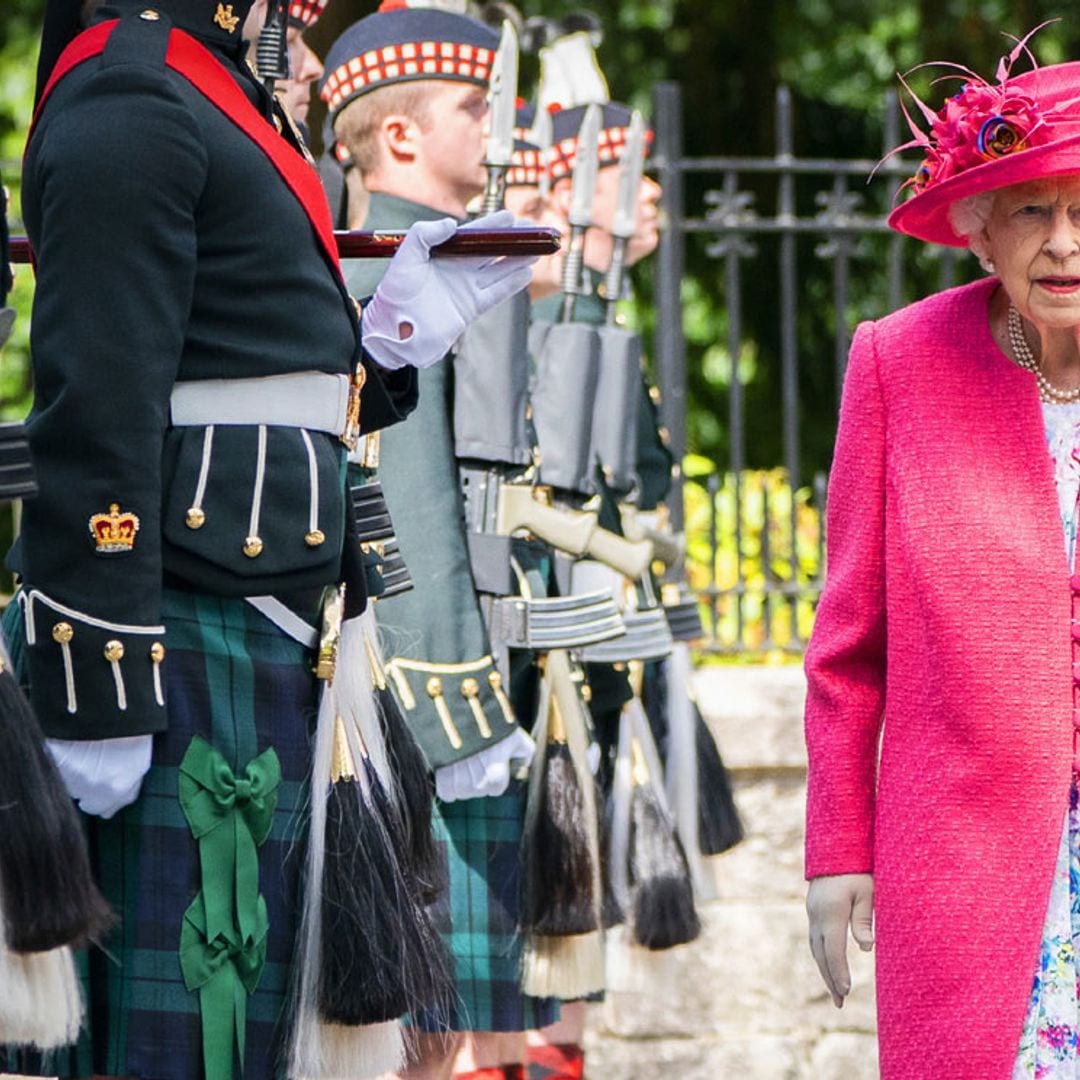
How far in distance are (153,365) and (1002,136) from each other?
1.13m

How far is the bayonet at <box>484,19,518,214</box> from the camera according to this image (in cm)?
468

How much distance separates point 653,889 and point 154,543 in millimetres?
3005

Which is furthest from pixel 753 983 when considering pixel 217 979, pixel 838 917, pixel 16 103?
pixel 16 103

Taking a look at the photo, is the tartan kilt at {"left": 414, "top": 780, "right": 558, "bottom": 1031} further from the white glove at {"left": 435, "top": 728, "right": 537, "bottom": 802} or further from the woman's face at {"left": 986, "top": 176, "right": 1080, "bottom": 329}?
the woman's face at {"left": 986, "top": 176, "right": 1080, "bottom": 329}

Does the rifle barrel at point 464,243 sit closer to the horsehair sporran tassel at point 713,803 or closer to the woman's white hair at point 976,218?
the woman's white hair at point 976,218

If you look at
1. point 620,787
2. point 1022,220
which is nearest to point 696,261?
point 620,787

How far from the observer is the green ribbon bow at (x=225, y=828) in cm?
319

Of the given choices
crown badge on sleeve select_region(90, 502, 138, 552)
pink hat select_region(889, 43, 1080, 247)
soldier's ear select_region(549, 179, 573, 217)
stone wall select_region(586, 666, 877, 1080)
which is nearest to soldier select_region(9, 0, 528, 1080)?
crown badge on sleeve select_region(90, 502, 138, 552)

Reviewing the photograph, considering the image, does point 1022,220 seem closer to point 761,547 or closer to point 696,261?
point 761,547

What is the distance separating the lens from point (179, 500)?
3189 mm

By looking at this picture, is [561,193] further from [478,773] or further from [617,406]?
[478,773]

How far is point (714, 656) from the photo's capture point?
7.21 metres

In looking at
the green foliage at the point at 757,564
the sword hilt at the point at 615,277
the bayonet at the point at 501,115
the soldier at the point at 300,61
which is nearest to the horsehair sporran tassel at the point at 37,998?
the soldier at the point at 300,61

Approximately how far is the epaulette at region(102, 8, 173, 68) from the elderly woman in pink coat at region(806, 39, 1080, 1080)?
3.32 ft
